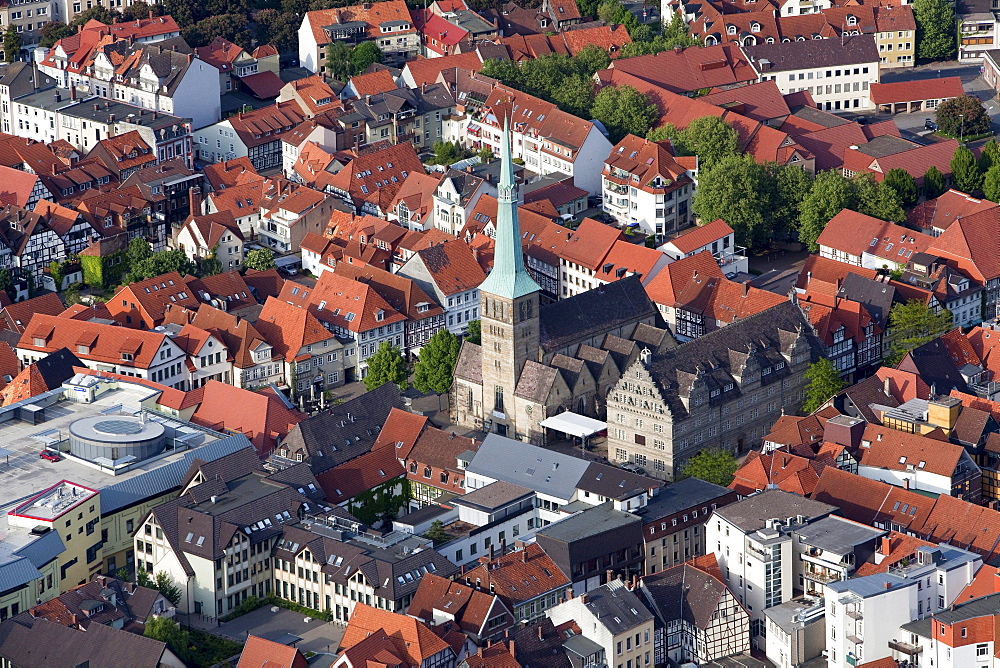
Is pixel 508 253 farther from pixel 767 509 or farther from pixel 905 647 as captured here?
pixel 905 647

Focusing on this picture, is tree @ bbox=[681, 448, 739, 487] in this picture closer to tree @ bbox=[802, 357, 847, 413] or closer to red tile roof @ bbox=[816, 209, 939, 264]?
tree @ bbox=[802, 357, 847, 413]

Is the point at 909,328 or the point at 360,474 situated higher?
the point at 909,328

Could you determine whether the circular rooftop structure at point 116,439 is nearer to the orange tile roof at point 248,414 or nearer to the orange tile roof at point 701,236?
the orange tile roof at point 248,414

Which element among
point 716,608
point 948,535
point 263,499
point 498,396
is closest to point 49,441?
point 263,499

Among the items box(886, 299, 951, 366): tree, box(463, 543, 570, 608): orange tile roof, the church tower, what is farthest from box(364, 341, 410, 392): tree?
box(886, 299, 951, 366): tree

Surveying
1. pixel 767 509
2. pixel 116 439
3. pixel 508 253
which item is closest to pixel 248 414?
pixel 116 439

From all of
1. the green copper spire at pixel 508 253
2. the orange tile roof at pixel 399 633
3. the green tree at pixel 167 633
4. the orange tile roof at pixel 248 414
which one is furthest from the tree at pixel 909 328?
the green tree at pixel 167 633
